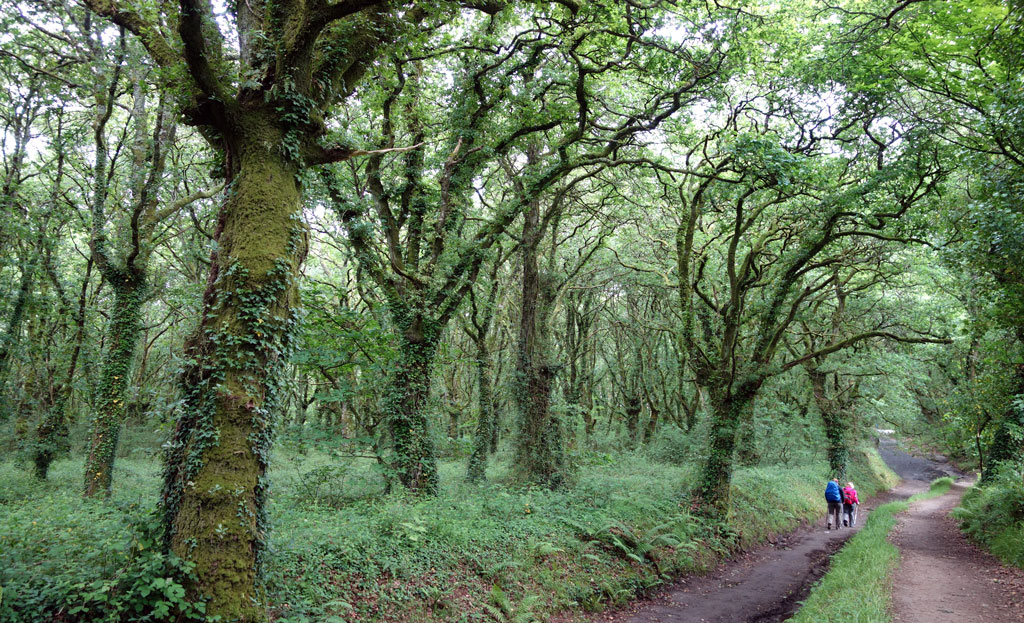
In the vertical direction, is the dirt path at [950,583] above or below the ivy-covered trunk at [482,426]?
below

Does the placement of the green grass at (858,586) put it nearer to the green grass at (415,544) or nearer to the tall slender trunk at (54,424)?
the green grass at (415,544)

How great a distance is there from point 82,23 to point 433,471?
40.1 feet

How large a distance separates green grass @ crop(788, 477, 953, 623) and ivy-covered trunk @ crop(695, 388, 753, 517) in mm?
2765

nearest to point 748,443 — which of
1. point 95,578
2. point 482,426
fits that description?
point 482,426

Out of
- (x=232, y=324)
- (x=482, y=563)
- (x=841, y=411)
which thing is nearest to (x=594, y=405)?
(x=841, y=411)

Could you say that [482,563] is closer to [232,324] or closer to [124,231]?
[232,324]

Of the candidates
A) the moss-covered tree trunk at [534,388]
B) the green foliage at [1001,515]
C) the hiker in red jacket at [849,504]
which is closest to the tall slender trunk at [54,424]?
the moss-covered tree trunk at [534,388]

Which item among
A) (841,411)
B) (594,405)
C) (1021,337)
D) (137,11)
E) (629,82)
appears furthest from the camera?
(594,405)

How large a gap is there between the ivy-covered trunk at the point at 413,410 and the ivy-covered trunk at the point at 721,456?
293 inches

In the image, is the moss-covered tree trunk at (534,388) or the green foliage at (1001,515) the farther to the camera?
the moss-covered tree trunk at (534,388)

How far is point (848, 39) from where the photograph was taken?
923cm

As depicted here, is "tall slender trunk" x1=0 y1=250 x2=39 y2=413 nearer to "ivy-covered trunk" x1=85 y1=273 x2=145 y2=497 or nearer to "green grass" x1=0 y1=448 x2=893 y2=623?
"green grass" x1=0 y1=448 x2=893 y2=623

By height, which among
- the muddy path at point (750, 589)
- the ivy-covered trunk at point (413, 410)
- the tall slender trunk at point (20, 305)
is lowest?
the muddy path at point (750, 589)

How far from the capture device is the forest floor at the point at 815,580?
843cm
